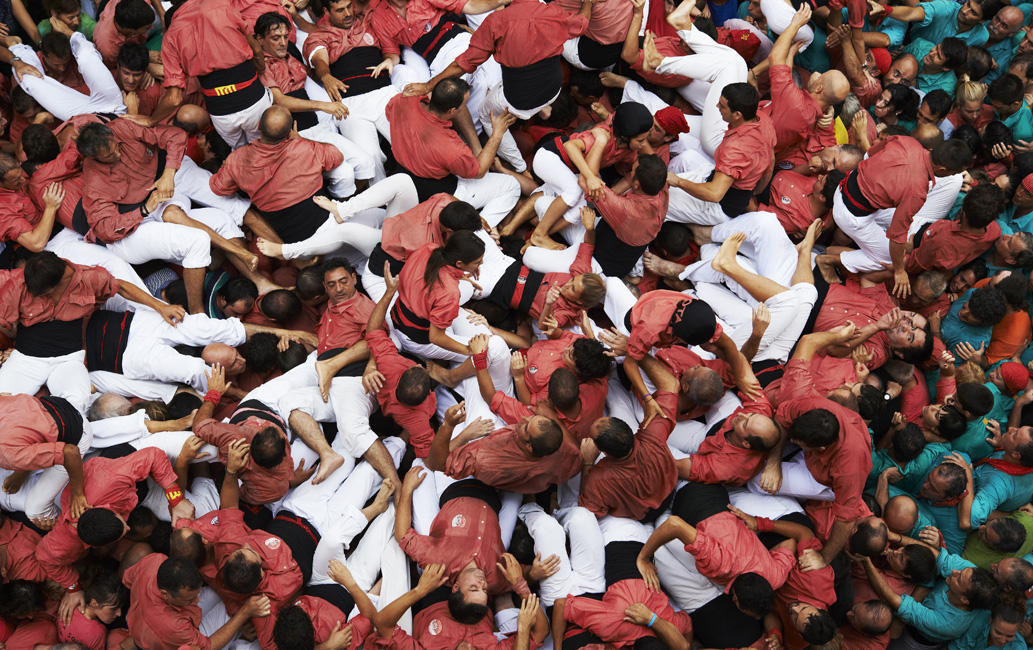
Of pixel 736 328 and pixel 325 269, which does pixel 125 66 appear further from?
pixel 736 328

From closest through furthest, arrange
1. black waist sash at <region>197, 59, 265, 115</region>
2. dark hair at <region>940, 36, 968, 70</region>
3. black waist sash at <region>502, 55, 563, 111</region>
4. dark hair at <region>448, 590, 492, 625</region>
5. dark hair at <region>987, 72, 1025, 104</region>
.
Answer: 1. dark hair at <region>448, 590, 492, 625</region>
2. black waist sash at <region>197, 59, 265, 115</region>
3. black waist sash at <region>502, 55, 563, 111</region>
4. dark hair at <region>987, 72, 1025, 104</region>
5. dark hair at <region>940, 36, 968, 70</region>

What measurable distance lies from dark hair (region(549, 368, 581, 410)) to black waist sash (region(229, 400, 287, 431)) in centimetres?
192

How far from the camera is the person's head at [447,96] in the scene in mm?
6367

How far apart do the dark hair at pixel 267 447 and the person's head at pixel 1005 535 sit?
5.05 m

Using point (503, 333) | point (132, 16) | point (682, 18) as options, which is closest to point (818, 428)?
point (503, 333)

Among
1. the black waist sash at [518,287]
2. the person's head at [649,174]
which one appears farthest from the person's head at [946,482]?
the black waist sash at [518,287]

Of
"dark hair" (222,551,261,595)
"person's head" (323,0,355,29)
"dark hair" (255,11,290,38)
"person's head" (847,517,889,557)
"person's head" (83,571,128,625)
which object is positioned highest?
"dark hair" (255,11,290,38)

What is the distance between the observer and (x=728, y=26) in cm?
789

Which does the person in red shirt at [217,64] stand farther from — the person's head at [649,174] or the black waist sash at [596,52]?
the person's head at [649,174]

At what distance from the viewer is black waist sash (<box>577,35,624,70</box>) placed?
7.13 meters

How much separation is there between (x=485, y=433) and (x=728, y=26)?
4706mm

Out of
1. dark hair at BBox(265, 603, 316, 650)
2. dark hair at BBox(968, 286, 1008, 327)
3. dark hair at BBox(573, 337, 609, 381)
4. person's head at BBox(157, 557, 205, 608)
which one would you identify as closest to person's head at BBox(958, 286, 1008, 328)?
dark hair at BBox(968, 286, 1008, 327)

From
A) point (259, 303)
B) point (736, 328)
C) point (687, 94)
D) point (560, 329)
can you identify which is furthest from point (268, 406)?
point (687, 94)

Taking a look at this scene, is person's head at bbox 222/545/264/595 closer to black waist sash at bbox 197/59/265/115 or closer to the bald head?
the bald head
